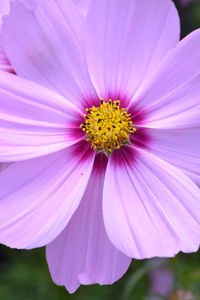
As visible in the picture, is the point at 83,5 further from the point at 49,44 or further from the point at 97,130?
the point at 97,130

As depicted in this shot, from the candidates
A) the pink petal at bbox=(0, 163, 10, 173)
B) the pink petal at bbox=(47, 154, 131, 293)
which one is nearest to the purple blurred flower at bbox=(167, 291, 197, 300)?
the pink petal at bbox=(47, 154, 131, 293)

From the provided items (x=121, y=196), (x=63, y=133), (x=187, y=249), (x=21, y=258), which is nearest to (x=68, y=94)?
(x=63, y=133)

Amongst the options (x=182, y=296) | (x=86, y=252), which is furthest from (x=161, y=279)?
(x=86, y=252)

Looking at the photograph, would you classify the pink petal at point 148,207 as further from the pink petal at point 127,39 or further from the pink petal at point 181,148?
the pink petal at point 127,39

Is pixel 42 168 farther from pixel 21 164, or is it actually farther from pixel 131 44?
pixel 131 44

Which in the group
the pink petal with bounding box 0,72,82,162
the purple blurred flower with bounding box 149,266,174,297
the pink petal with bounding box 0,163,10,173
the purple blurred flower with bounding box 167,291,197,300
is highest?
the pink petal with bounding box 0,72,82,162

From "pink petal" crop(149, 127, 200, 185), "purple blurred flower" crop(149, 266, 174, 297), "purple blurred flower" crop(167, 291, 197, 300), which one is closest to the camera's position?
"pink petal" crop(149, 127, 200, 185)

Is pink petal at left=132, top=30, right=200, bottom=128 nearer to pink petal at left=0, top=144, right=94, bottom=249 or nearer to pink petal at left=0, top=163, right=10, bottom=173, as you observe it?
pink petal at left=0, top=144, right=94, bottom=249
